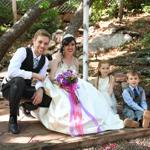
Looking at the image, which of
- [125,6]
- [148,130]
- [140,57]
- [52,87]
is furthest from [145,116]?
[125,6]

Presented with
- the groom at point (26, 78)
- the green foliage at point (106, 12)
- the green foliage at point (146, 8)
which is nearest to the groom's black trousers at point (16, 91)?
the groom at point (26, 78)

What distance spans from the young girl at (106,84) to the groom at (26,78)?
Answer: 3.07ft

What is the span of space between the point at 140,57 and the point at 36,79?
496cm

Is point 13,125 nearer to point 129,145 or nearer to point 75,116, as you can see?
point 75,116

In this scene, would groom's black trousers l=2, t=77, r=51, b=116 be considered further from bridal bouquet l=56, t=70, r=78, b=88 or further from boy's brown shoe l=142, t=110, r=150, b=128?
boy's brown shoe l=142, t=110, r=150, b=128

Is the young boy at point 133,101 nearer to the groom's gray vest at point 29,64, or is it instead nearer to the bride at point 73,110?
the bride at point 73,110

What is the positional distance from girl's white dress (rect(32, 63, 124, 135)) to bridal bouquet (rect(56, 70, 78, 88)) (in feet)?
0.23

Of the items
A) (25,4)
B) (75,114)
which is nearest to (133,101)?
(75,114)

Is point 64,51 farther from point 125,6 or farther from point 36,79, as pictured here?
point 125,6

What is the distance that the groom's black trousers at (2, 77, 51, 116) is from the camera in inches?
209

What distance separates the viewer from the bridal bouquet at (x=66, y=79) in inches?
221

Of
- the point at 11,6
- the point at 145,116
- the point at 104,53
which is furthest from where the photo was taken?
the point at 11,6

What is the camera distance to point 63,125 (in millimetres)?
5414

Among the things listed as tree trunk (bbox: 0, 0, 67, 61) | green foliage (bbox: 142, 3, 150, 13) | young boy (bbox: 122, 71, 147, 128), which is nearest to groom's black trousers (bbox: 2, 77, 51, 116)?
young boy (bbox: 122, 71, 147, 128)
